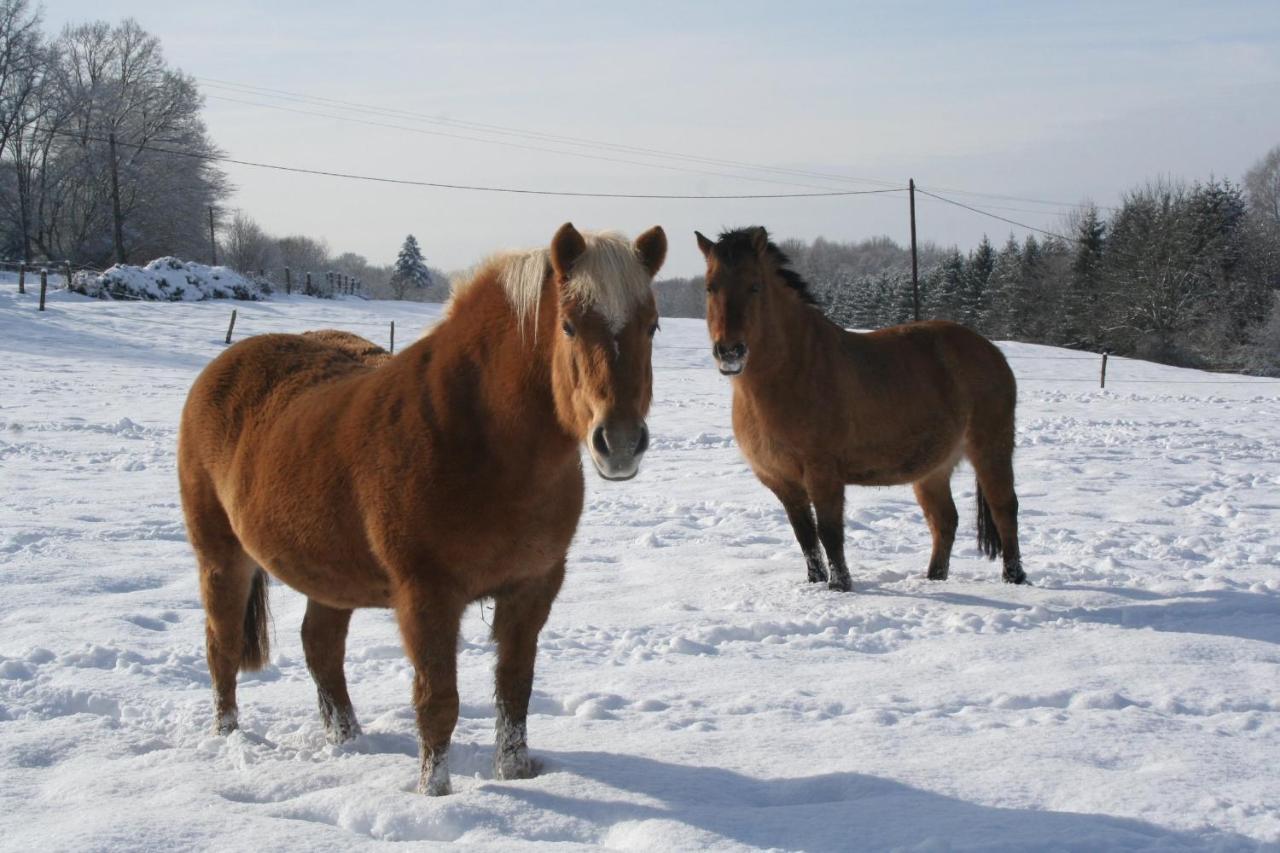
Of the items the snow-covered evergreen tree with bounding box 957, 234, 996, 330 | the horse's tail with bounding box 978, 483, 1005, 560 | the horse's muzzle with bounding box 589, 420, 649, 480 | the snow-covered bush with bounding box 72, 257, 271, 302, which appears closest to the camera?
the horse's muzzle with bounding box 589, 420, 649, 480

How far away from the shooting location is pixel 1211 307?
4825 centimetres

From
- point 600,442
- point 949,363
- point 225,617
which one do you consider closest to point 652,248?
point 600,442

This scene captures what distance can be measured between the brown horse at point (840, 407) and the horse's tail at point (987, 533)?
0.01 metres

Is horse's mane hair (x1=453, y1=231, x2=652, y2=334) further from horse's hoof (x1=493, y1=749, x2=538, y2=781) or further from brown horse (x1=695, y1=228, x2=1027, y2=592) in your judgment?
brown horse (x1=695, y1=228, x2=1027, y2=592)

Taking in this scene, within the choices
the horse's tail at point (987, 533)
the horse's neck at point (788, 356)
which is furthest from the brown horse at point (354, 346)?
the horse's tail at point (987, 533)

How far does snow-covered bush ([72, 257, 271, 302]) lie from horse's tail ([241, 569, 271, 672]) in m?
34.6

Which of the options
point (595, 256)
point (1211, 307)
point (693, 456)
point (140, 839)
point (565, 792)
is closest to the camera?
point (140, 839)

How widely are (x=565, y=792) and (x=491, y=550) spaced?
2.88 ft

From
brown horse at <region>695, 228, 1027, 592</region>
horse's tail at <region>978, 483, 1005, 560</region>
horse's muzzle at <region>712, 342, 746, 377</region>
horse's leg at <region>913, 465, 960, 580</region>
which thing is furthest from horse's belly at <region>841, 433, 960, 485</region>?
horse's muzzle at <region>712, 342, 746, 377</region>

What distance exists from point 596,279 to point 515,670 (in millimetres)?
1453

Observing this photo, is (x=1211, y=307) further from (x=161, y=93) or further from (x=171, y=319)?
(x=161, y=93)

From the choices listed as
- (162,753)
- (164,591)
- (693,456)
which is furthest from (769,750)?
(693,456)

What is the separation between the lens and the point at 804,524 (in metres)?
6.82

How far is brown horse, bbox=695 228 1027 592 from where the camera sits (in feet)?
21.8
